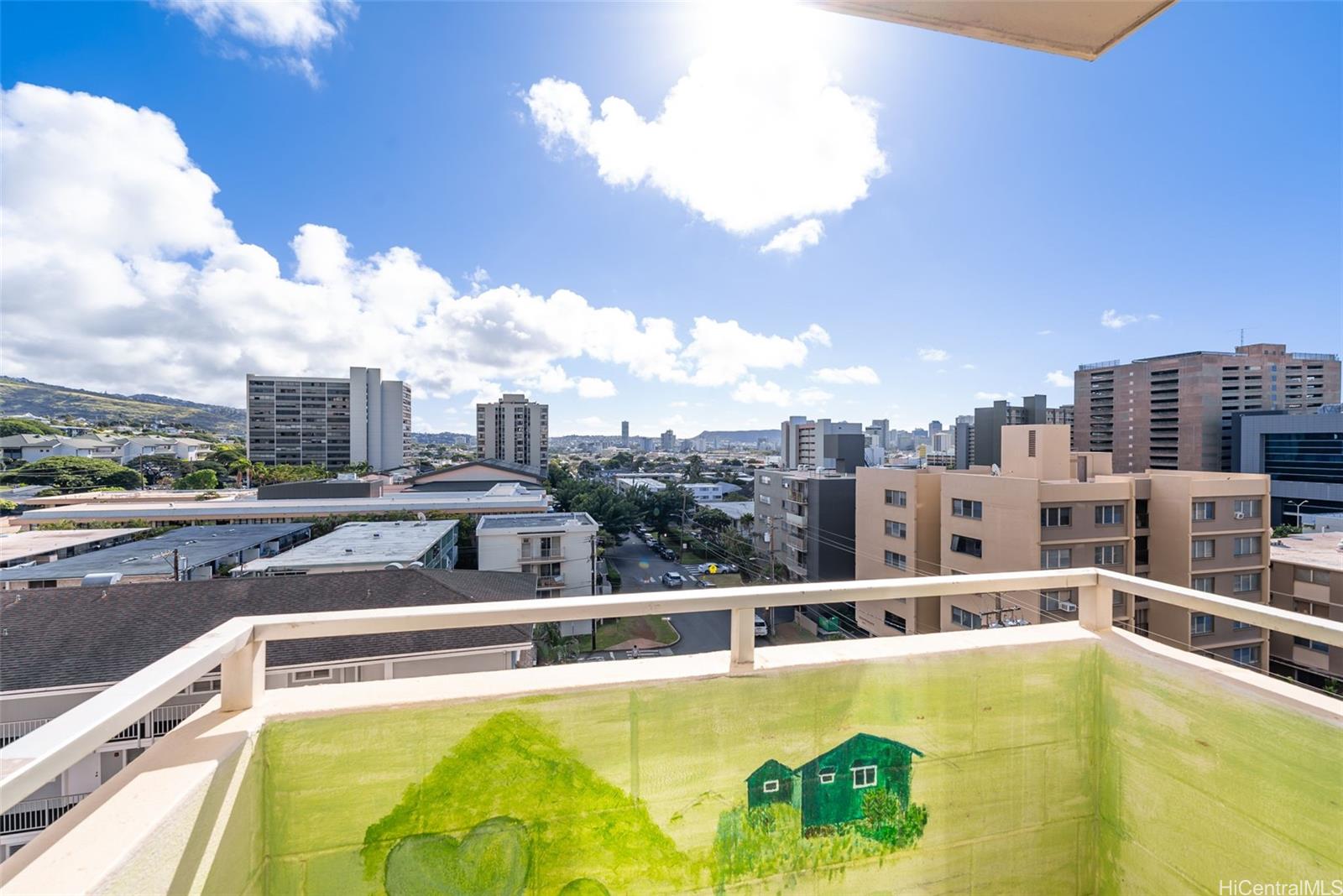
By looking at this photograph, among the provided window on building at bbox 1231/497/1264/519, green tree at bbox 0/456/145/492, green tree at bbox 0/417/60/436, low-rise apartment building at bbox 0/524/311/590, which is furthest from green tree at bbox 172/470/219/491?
window on building at bbox 1231/497/1264/519

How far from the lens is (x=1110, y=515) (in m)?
10.7

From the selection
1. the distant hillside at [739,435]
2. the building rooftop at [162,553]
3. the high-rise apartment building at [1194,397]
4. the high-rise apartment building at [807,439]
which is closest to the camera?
the building rooftop at [162,553]

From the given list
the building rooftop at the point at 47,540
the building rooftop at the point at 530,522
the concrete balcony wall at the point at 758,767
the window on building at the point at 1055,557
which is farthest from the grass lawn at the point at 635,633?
the concrete balcony wall at the point at 758,767

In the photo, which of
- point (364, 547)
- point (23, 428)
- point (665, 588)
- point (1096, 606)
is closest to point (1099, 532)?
point (1096, 606)

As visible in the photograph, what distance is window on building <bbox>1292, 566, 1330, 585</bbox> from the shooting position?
1157 centimetres

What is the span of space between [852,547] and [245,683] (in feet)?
57.1

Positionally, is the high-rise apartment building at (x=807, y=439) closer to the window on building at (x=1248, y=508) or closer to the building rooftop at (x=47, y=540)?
the window on building at (x=1248, y=508)

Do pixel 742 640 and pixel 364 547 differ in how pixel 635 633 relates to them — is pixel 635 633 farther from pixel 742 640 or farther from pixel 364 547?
pixel 742 640

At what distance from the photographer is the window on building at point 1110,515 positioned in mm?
10584

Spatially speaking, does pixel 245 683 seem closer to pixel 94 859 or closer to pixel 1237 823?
pixel 94 859

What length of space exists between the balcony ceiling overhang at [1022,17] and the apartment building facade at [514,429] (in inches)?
2456

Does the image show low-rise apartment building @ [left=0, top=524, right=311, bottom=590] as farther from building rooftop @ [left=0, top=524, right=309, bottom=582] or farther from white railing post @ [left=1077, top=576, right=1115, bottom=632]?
white railing post @ [left=1077, top=576, right=1115, bottom=632]

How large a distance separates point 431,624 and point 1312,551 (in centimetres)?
2025

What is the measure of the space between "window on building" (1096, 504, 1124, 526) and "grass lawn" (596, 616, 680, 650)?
33.9 ft
